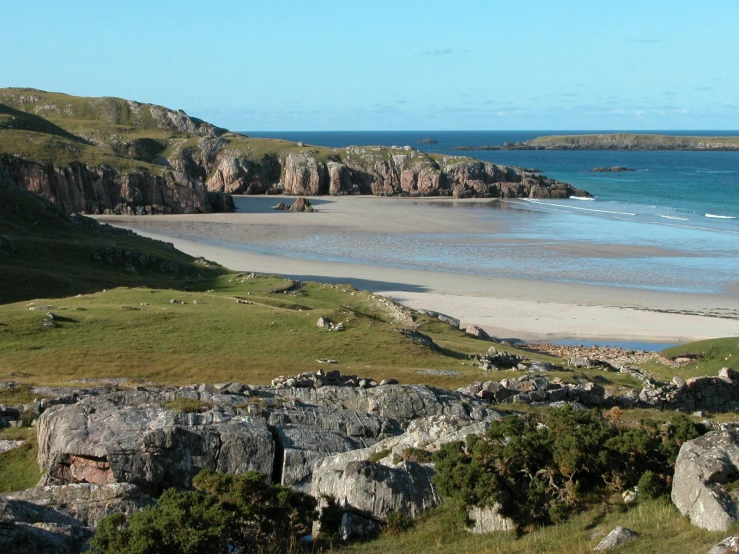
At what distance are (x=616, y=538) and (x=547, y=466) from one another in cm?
269

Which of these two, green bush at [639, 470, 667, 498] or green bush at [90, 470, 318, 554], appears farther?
green bush at [639, 470, 667, 498]

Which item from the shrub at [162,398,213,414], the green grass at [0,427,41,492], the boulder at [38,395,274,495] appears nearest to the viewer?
the boulder at [38,395,274,495]

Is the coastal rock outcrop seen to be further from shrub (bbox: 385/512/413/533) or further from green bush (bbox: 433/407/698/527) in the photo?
green bush (bbox: 433/407/698/527)

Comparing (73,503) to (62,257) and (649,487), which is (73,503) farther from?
(62,257)

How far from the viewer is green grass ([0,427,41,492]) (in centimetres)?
1816

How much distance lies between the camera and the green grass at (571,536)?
13344mm

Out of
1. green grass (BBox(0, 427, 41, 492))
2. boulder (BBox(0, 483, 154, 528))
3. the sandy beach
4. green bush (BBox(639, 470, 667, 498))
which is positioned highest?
green bush (BBox(639, 470, 667, 498))

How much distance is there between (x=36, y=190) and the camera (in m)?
114

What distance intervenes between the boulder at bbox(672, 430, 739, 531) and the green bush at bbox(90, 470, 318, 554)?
6872mm

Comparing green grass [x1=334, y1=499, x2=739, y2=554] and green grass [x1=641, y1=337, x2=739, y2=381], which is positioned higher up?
green grass [x1=334, y1=499, x2=739, y2=554]

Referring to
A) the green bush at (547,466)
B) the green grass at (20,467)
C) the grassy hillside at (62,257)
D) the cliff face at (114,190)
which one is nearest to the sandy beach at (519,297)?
the grassy hillside at (62,257)

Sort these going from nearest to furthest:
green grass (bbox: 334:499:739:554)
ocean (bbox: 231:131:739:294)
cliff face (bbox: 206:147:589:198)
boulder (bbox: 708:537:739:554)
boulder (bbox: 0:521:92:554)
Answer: boulder (bbox: 708:537:739:554)
boulder (bbox: 0:521:92:554)
green grass (bbox: 334:499:739:554)
ocean (bbox: 231:131:739:294)
cliff face (bbox: 206:147:589:198)

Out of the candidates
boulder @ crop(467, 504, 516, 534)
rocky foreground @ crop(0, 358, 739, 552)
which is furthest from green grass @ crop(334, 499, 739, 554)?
rocky foreground @ crop(0, 358, 739, 552)

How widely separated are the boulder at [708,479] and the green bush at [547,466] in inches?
31.8
